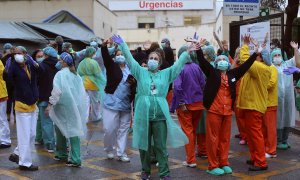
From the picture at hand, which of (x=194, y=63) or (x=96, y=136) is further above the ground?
(x=194, y=63)

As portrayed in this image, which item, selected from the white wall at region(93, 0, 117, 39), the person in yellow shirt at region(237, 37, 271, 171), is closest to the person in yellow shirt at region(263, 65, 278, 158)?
the person in yellow shirt at region(237, 37, 271, 171)

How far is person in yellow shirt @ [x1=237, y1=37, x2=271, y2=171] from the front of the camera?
738 centimetres

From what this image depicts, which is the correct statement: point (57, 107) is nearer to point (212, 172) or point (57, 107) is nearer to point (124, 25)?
point (212, 172)

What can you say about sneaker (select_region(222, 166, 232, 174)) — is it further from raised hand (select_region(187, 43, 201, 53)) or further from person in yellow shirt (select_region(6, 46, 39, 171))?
person in yellow shirt (select_region(6, 46, 39, 171))

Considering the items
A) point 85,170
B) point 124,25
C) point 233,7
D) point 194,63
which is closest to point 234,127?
point 233,7

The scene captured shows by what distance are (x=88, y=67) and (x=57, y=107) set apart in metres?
3.66

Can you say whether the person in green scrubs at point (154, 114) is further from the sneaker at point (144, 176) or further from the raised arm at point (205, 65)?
the raised arm at point (205, 65)

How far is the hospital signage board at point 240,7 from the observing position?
12828 millimetres

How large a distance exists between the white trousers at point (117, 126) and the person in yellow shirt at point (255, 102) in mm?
1897

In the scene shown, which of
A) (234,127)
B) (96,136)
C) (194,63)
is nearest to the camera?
(194,63)

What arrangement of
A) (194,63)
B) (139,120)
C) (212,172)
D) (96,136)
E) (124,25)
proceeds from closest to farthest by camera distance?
(139,120), (212,172), (194,63), (96,136), (124,25)

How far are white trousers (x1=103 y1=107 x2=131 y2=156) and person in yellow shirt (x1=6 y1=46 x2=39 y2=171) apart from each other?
3.86ft

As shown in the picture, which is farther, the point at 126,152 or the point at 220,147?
the point at 126,152

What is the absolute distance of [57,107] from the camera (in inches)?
298
